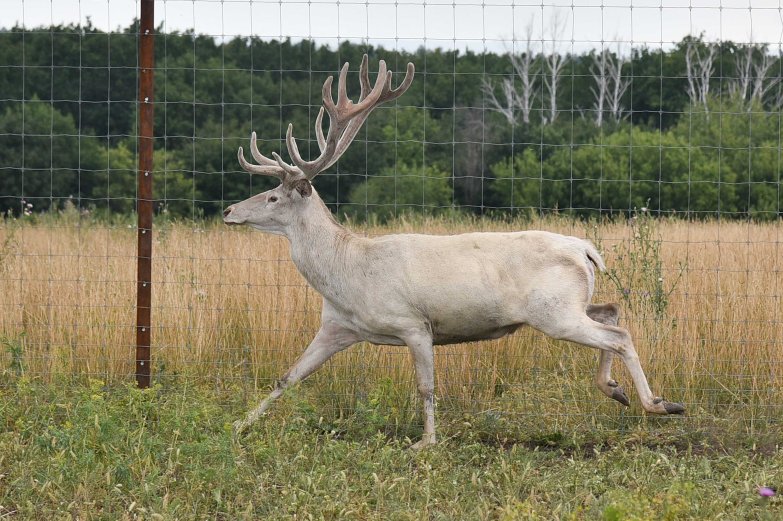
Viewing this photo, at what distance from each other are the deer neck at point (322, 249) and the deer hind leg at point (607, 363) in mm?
1605

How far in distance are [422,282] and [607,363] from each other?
1.28m

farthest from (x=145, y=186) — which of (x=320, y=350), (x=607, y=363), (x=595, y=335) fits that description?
(x=607, y=363)

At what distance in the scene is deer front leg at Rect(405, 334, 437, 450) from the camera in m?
6.73

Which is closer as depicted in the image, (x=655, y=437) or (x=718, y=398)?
(x=655, y=437)

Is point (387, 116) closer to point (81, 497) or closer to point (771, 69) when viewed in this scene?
point (771, 69)

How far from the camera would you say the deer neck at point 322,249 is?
6965 mm

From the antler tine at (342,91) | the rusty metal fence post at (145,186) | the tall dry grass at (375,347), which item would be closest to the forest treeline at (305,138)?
the tall dry grass at (375,347)

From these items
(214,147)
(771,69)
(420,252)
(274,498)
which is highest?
(771,69)

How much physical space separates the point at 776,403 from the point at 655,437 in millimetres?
1024

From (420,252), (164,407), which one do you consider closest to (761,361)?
(420,252)

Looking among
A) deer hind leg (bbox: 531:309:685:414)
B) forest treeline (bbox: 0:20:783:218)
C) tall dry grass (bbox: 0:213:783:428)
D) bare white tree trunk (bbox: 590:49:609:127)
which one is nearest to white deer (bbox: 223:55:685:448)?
deer hind leg (bbox: 531:309:685:414)

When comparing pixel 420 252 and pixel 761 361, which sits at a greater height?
pixel 420 252

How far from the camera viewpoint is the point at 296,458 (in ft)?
19.7

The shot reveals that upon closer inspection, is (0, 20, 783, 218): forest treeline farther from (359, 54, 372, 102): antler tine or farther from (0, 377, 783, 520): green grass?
(0, 377, 783, 520): green grass
